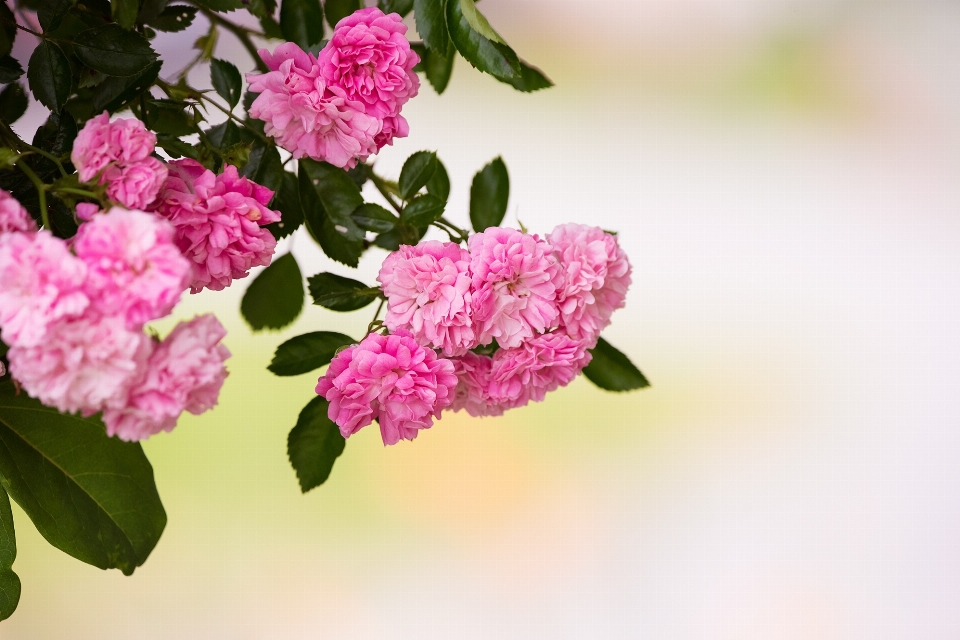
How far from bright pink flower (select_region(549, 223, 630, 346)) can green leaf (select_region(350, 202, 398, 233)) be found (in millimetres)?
109

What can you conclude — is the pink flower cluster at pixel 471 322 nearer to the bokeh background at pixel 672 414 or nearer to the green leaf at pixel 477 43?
the green leaf at pixel 477 43

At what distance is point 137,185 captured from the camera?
39cm

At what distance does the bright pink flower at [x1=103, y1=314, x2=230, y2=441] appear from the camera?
35 centimetres

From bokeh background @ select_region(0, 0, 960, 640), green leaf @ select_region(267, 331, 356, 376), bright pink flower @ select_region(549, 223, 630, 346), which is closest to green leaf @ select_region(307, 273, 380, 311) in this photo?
green leaf @ select_region(267, 331, 356, 376)

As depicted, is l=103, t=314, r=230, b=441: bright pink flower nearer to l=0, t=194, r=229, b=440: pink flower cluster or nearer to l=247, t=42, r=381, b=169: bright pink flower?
l=0, t=194, r=229, b=440: pink flower cluster

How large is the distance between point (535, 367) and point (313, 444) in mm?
176

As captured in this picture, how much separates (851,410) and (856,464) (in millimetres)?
78

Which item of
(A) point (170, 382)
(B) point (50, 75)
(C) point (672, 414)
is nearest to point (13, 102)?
(B) point (50, 75)

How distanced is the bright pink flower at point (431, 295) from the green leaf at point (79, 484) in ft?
0.65

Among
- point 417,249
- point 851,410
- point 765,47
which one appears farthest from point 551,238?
point 765,47

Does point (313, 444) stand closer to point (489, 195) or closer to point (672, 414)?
point (489, 195)

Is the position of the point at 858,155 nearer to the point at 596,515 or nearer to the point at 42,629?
the point at 596,515

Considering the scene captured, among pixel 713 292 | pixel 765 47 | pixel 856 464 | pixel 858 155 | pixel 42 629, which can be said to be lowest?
pixel 42 629

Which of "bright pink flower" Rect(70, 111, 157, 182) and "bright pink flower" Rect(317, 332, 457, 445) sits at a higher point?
"bright pink flower" Rect(70, 111, 157, 182)
